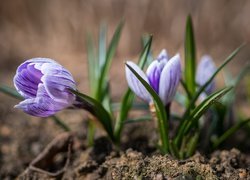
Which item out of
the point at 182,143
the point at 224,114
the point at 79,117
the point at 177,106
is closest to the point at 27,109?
the point at 182,143

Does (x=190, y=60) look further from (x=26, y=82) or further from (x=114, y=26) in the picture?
(x=114, y=26)

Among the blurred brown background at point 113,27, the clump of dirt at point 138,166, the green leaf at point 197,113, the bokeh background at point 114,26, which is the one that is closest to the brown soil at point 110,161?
the clump of dirt at point 138,166

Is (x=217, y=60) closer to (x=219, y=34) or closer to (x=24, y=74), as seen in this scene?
(x=219, y=34)

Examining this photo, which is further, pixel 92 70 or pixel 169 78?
pixel 92 70

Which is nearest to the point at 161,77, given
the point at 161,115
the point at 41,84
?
the point at 161,115

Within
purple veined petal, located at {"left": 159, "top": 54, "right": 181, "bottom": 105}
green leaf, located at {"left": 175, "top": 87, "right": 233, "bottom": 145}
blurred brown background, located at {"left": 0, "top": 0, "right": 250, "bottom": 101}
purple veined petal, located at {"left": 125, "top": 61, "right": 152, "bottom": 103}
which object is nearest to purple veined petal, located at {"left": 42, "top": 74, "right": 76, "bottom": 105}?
purple veined petal, located at {"left": 125, "top": 61, "right": 152, "bottom": 103}

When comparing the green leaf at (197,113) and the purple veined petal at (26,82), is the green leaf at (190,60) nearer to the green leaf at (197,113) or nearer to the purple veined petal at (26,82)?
the green leaf at (197,113)
